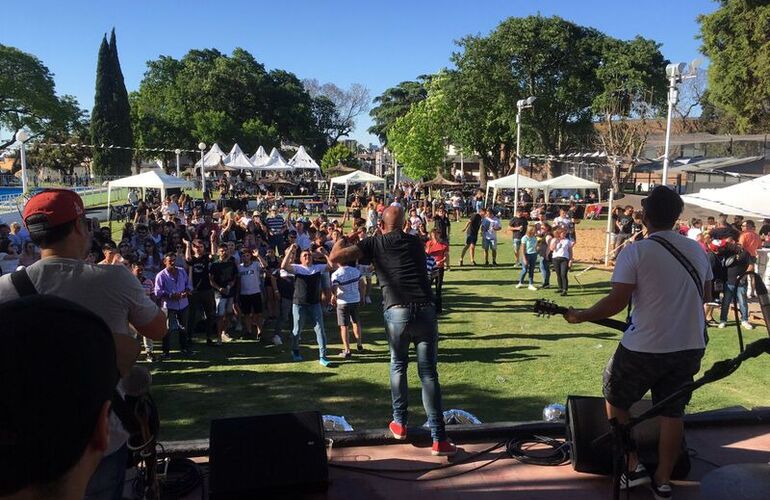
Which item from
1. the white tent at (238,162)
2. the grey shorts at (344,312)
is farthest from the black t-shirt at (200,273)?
the white tent at (238,162)

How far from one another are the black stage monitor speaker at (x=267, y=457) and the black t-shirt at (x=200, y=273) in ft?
18.2

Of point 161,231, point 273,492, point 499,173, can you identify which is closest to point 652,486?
point 273,492

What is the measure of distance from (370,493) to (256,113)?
65.8 m

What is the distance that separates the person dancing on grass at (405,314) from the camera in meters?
4.13

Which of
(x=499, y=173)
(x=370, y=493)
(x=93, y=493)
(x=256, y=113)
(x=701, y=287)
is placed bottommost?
(x=370, y=493)

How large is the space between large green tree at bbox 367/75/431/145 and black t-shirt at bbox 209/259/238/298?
67194 mm

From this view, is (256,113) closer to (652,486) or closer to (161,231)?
(161,231)

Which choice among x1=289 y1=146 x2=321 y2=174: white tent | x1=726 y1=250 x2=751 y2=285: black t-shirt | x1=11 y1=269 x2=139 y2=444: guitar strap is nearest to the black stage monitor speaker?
x1=11 y1=269 x2=139 y2=444: guitar strap

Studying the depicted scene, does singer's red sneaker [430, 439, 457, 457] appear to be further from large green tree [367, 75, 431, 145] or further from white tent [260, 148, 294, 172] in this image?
large green tree [367, 75, 431, 145]

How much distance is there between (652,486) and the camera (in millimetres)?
3496

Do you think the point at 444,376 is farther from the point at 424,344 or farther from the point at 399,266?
the point at 399,266

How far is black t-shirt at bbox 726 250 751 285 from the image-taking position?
929 centimetres

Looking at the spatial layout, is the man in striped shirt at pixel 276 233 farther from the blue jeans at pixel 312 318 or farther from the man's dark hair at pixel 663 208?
the man's dark hair at pixel 663 208

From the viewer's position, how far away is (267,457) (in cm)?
351
